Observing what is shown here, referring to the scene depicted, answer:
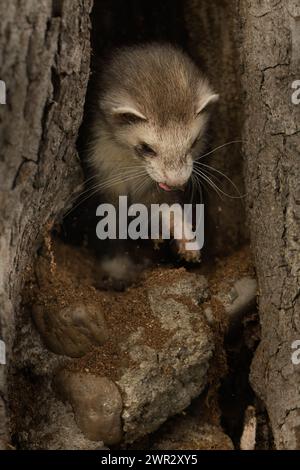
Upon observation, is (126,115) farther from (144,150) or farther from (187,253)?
(187,253)

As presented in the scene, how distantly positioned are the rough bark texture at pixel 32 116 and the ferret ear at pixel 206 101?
802 millimetres

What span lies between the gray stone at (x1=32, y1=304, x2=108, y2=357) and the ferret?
0.78 metres

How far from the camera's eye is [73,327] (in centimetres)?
346

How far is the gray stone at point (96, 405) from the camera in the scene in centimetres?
326

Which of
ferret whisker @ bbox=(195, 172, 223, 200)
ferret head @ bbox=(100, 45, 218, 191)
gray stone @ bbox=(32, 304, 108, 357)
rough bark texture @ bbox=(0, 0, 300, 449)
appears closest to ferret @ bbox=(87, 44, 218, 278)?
ferret head @ bbox=(100, 45, 218, 191)

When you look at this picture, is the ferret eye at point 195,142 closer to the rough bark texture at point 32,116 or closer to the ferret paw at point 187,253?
the ferret paw at point 187,253

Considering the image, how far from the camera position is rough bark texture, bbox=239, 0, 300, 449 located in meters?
3.30

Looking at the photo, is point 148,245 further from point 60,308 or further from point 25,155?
point 25,155

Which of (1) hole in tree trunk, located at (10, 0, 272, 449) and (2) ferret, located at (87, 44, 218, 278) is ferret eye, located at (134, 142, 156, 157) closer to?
(2) ferret, located at (87, 44, 218, 278)

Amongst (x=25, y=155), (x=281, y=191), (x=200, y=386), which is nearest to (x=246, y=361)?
(x=200, y=386)

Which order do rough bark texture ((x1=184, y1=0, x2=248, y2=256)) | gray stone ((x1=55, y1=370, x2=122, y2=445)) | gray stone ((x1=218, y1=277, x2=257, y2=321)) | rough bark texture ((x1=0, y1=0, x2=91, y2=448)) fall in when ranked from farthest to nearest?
rough bark texture ((x1=184, y1=0, x2=248, y2=256)), gray stone ((x1=218, y1=277, x2=257, y2=321)), gray stone ((x1=55, y1=370, x2=122, y2=445)), rough bark texture ((x1=0, y1=0, x2=91, y2=448))

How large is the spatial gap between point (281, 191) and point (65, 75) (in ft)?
3.86

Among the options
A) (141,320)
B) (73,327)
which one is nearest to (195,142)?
(141,320)

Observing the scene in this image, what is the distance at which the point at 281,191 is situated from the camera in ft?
11.1
